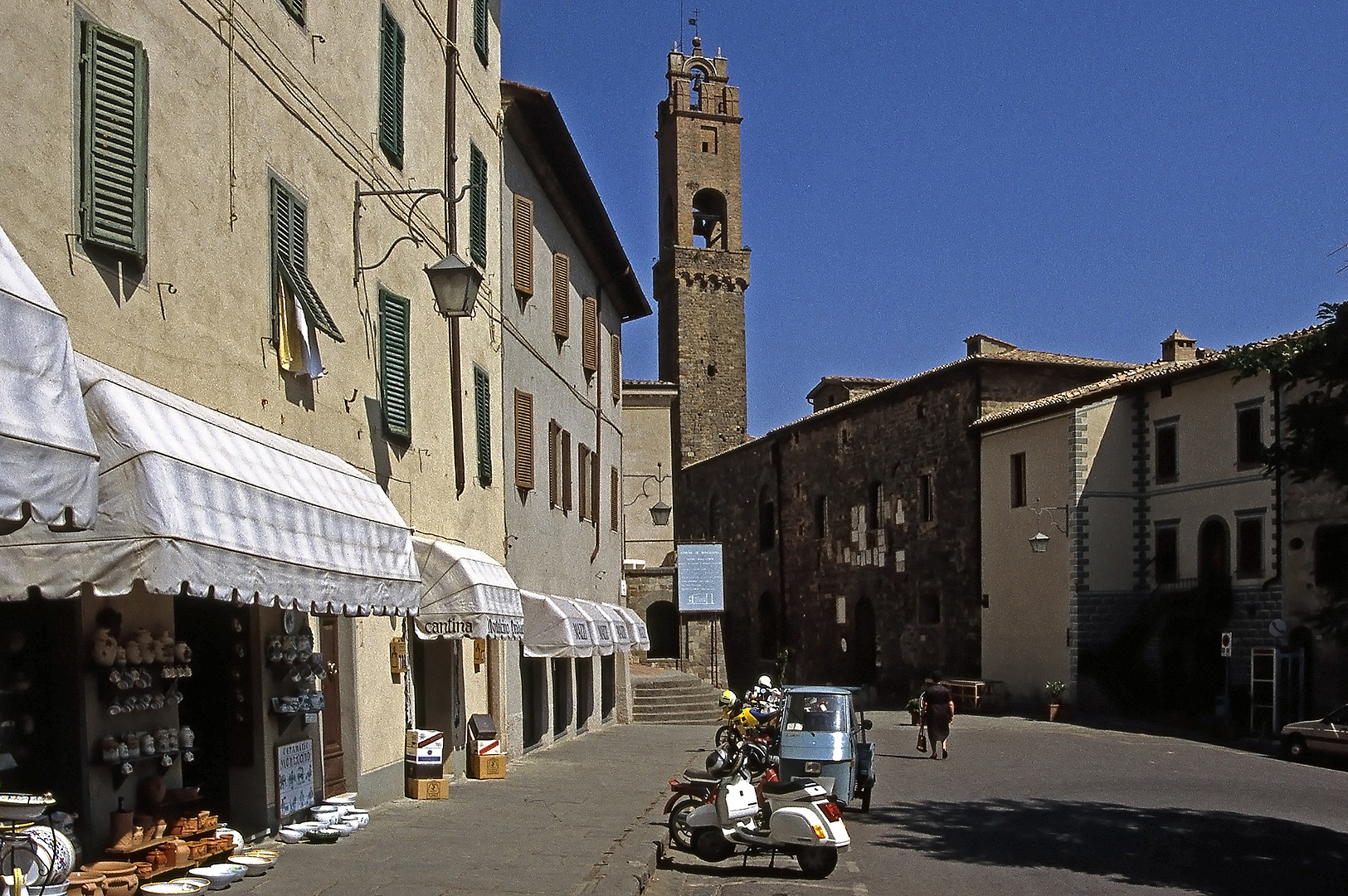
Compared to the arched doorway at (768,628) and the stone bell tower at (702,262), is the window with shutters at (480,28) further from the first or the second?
the stone bell tower at (702,262)

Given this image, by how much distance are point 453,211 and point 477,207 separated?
149cm

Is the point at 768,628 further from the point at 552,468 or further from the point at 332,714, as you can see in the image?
the point at 332,714

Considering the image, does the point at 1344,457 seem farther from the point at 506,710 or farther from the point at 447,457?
the point at 506,710

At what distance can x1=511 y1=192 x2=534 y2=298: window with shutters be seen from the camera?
20.6 m

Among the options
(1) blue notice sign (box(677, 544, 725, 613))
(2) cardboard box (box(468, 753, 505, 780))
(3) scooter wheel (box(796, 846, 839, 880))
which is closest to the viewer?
(3) scooter wheel (box(796, 846, 839, 880))

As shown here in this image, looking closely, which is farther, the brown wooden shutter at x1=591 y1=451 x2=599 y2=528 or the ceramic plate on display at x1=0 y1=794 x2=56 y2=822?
the brown wooden shutter at x1=591 y1=451 x2=599 y2=528

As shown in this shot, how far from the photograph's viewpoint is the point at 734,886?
36.0ft

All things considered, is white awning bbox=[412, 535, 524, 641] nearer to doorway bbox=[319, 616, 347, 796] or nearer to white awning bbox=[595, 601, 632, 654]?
doorway bbox=[319, 616, 347, 796]

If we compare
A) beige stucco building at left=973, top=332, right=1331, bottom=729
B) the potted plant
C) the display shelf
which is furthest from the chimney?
the display shelf

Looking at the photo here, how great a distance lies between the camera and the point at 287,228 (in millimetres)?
11352

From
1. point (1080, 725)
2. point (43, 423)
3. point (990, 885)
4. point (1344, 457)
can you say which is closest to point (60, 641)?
point (43, 423)

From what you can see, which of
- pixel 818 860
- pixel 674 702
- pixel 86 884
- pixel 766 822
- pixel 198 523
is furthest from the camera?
pixel 674 702

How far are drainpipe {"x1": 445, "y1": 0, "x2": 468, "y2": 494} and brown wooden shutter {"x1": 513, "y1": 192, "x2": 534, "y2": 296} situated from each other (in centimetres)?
367

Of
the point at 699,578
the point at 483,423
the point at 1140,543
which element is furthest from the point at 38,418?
the point at 699,578
